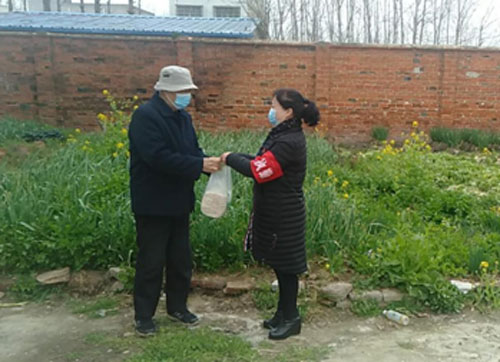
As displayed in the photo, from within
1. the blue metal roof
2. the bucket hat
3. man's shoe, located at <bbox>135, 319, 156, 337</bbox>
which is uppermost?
the blue metal roof

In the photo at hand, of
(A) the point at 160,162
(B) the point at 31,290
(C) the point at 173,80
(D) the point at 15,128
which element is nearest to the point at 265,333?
(A) the point at 160,162

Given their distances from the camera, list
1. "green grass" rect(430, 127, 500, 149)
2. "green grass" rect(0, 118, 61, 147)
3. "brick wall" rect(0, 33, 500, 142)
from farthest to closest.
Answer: "green grass" rect(430, 127, 500, 149)
"brick wall" rect(0, 33, 500, 142)
"green grass" rect(0, 118, 61, 147)

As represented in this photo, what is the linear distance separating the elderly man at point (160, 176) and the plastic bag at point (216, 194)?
0.10 m

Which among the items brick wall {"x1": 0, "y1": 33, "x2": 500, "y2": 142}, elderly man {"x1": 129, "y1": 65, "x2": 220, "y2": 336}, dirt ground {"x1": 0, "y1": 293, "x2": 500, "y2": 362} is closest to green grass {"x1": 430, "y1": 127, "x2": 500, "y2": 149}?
brick wall {"x1": 0, "y1": 33, "x2": 500, "y2": 142}

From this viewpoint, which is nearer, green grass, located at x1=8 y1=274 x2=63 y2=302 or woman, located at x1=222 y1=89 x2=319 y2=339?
woman, located at x1=222 y1=89 x2=319 y2=339

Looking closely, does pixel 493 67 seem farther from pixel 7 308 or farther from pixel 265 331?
pixel 7 308

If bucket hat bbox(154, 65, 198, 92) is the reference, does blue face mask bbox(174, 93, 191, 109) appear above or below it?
below

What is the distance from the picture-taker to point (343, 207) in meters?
4.65

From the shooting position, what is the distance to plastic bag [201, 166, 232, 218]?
11.1 feet

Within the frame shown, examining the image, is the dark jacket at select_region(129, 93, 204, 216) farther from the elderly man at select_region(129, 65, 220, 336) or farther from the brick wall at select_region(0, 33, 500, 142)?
the brick wall at select_region(0, 33, 500, 142)

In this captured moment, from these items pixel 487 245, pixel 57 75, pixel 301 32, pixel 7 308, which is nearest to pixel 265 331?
pixel 7 308

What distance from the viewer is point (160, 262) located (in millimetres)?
3338

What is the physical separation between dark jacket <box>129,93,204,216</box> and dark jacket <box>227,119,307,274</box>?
34cm

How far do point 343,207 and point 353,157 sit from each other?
3.68 m
